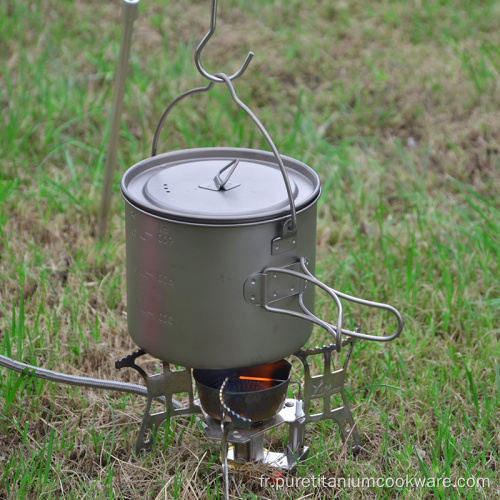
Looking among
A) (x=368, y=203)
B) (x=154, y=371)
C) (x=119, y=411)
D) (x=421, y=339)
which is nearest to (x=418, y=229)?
(x=368, y=203)

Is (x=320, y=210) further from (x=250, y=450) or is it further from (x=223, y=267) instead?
(x=223, y=267)

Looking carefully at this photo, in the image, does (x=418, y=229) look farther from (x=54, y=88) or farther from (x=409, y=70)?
(x=54, y=88)

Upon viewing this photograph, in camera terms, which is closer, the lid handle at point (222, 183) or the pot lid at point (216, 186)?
the pot lid at point (216, 186)

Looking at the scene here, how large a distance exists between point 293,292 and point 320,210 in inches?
65.8

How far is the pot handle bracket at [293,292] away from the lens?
1948 millimetres

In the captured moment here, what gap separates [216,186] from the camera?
205cm

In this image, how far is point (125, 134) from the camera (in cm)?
400

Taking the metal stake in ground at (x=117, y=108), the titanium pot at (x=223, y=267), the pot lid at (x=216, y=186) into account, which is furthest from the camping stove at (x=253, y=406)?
the metal stake in ground at (x=117, y=108)

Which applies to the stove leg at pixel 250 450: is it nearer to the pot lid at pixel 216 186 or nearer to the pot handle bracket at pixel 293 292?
the pot handle bracket at pixel 293 292

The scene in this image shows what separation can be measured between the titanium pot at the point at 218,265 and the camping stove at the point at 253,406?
0.48 ft

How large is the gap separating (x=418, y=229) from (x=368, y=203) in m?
0.33

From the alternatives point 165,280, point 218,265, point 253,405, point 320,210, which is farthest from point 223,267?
point 320,210

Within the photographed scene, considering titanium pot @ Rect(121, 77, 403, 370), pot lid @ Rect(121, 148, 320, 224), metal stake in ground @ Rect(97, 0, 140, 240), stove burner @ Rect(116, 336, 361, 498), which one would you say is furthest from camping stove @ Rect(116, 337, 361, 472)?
metal stake in ground @ Rect(97, 0, 140, 240)

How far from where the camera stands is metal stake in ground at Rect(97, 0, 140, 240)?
2859mm
